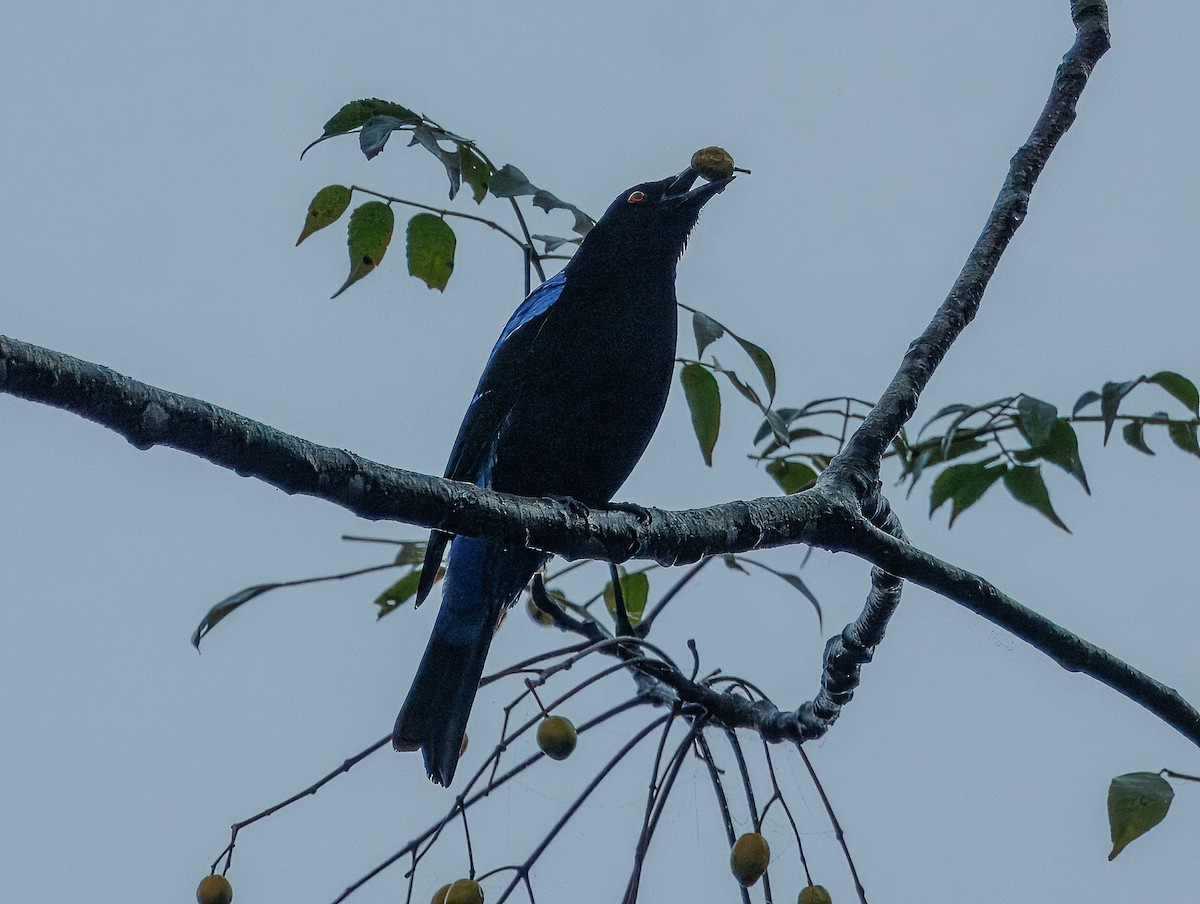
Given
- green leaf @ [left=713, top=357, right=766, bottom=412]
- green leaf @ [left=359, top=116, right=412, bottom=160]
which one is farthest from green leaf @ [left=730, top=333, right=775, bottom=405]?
green leaf @ [left=359, top=116, right=412, bottom=160]

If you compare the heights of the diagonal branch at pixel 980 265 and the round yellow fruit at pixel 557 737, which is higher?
the diagonal branch at pixel 980 265

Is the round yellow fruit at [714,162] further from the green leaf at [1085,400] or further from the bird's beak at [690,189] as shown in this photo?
the green leaf at [1085,400]

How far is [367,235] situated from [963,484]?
57.6 inches

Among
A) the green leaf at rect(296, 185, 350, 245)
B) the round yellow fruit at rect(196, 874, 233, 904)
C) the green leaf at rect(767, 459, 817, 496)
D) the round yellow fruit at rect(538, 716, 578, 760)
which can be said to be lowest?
the round yellow fruit at rect(196, 874, 233, 904)

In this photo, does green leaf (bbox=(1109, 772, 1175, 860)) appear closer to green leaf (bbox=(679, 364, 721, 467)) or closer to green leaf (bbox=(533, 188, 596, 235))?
green leaf (bbox=(679, 364, 721, 467))

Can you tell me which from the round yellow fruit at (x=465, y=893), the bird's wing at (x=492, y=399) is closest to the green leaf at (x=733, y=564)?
the bird's wing at (x=492, y=399)

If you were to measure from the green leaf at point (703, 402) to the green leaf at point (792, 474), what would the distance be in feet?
1.25

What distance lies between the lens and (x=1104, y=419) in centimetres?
244

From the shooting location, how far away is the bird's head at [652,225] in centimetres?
328

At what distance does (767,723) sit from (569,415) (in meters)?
0.90

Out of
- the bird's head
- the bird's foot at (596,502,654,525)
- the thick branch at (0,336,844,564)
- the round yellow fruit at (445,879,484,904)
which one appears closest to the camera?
the thick branch at (0,336,844,564)

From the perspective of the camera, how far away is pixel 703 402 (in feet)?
8.98

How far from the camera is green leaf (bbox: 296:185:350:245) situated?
2666 millimetres

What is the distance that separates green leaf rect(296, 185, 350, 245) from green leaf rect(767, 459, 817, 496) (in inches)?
48.2
